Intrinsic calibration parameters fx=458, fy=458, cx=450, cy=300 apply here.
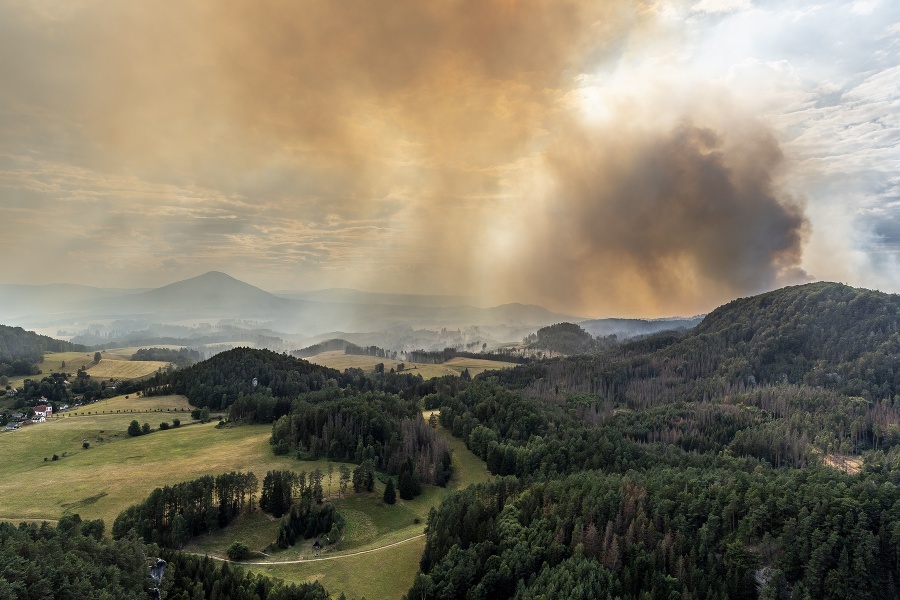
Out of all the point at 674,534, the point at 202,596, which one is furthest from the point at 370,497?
the point at 674,534

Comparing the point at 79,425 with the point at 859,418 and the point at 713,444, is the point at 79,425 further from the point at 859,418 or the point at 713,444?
the point at 859,418

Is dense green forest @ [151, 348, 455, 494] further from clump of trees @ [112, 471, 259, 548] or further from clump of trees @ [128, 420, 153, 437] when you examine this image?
clump of trees @ [112, 471, 259, 548]

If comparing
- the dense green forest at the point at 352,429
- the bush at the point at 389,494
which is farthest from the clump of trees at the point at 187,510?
the dense green forest at the point at 352,429

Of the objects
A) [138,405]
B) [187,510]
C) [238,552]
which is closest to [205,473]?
[187,510]

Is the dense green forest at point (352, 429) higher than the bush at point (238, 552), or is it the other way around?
the dense green forest at point (352, 429)

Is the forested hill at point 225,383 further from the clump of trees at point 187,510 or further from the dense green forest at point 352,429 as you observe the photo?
the clump of trees at point 187,510

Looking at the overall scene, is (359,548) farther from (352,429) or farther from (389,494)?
(352,429)
